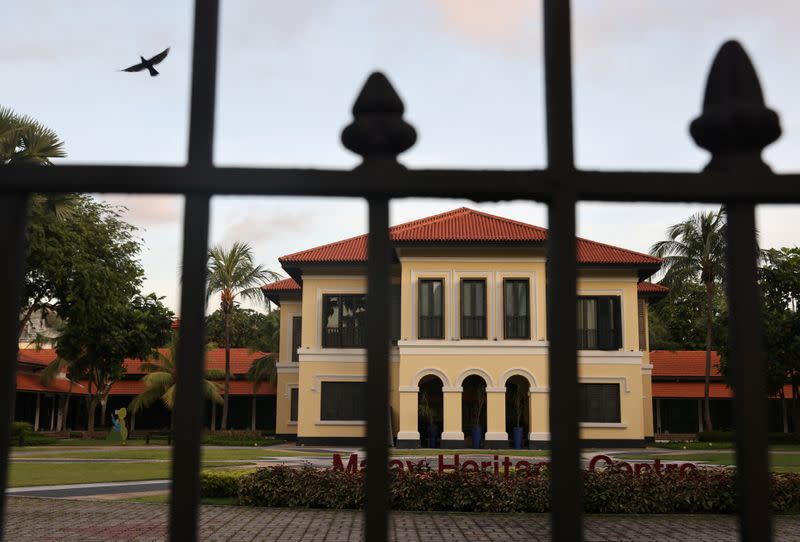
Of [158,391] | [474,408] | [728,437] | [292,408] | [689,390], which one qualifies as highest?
[689,390]

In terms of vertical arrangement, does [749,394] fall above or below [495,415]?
above

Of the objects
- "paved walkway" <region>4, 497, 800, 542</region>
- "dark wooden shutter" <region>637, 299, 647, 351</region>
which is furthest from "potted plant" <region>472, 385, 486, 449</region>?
"paved walkway" <region>4, 497, 800, 542</region>

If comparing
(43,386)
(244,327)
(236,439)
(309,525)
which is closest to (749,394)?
(309,525)

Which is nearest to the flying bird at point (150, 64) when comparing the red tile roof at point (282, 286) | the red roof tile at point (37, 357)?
the red tile roof at point (282, 286)

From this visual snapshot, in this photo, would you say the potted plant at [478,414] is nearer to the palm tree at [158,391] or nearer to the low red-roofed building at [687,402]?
the low red-roofed building at [687,402]

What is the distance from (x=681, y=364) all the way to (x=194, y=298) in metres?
38.8

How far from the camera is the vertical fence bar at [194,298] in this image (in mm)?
1336

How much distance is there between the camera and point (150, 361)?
37531mm

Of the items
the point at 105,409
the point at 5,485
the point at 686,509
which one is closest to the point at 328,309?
the point at 105,409

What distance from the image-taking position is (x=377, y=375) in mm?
1351

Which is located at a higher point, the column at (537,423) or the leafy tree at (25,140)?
the leafy tree at (25,140)

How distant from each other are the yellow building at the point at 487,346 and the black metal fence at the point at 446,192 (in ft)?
82.7

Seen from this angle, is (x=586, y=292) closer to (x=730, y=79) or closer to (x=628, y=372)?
(x=628, y=372)

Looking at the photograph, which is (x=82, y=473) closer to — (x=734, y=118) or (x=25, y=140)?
(x=25, y=140)
